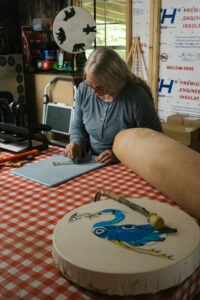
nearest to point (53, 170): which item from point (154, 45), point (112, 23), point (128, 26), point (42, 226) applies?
point (42, 226)

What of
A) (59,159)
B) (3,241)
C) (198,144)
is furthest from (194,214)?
(198,144)

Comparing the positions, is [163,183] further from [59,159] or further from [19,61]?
[19,61]

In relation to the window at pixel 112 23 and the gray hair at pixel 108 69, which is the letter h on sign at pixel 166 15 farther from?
the gray hair at pixel 108 69

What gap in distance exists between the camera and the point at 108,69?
1.83 m

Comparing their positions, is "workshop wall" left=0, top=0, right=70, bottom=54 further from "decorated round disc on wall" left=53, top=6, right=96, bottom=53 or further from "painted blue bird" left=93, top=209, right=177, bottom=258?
"painted blue bird" left=93, top=209, right=177, bottom=258

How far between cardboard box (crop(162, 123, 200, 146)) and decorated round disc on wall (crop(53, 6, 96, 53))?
4.09ft

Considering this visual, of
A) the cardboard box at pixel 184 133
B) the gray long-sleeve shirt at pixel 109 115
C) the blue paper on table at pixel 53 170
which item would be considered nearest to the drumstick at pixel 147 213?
the blue paper on table at pixel 53 170

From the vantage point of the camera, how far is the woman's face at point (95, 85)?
1.85m

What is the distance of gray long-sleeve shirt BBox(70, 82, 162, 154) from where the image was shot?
188 centimetres

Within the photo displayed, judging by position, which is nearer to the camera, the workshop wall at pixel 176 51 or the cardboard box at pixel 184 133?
the cardboard box at pixel 184 133

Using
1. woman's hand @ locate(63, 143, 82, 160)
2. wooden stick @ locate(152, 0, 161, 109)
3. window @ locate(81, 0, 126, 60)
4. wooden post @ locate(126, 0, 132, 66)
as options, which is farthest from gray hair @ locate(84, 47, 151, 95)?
window @ locate(81, 0, 126, 60)

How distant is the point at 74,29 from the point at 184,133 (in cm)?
152

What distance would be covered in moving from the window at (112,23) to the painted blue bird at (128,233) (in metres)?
3.84

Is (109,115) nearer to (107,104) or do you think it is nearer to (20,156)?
(107,104)
